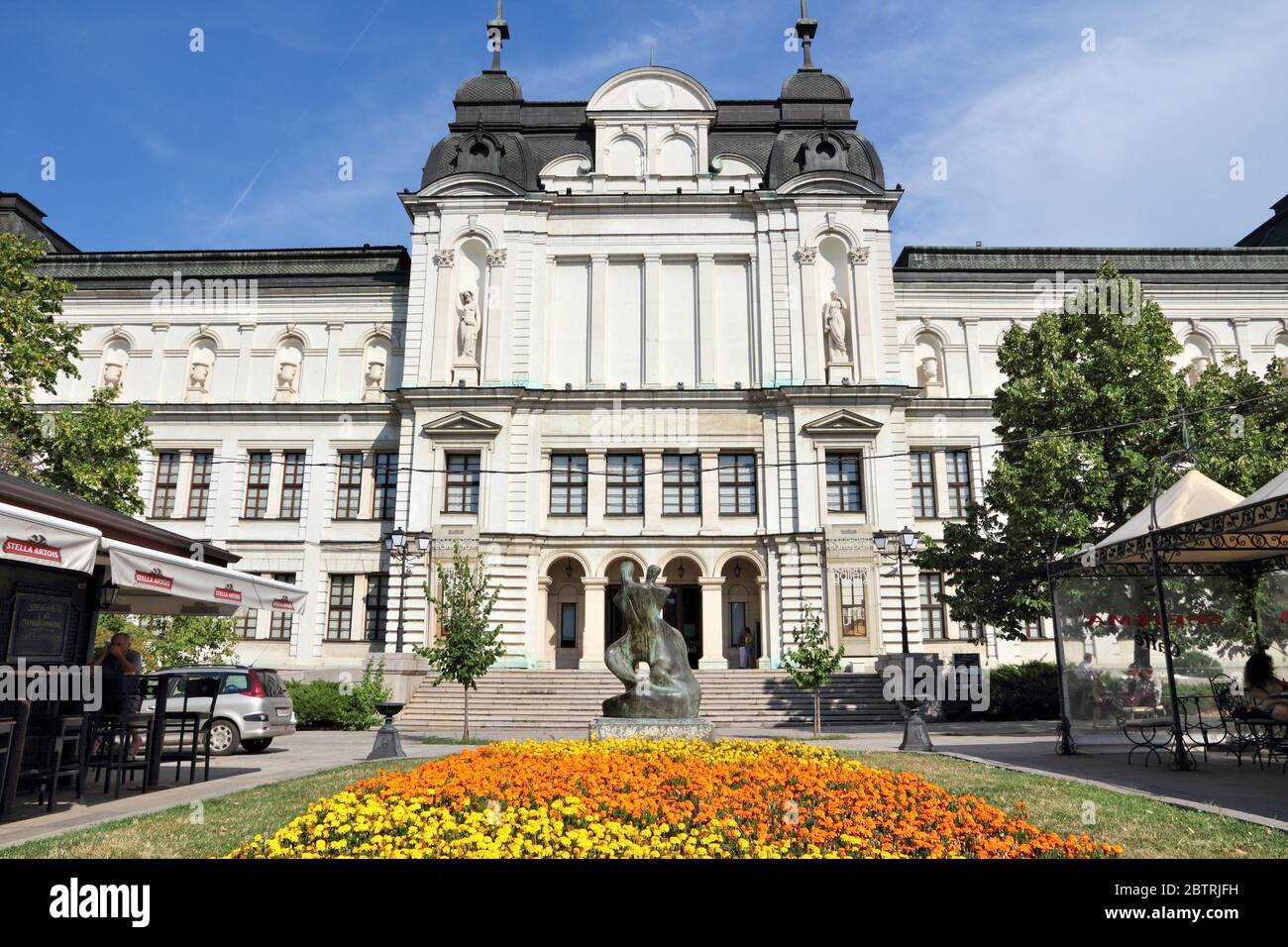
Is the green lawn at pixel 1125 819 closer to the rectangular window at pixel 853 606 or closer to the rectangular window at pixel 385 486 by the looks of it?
the rectangular window at pixel 853 606

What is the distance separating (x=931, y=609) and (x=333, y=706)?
23427 mm

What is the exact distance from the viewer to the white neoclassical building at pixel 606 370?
108ft

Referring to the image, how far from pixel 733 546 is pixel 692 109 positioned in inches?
766

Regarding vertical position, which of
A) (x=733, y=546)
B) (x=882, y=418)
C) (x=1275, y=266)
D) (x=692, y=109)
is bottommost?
(x=733, y=546)

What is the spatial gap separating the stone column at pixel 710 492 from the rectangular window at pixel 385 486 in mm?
12850

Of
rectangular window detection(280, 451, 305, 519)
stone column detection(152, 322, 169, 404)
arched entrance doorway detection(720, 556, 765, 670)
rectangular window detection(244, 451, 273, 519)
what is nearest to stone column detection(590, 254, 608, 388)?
arched entrance doorway detection(720, 556, 765, 670)

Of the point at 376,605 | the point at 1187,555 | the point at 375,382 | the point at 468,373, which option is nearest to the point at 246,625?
the point at 376,605

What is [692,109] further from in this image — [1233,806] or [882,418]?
[1233,806]

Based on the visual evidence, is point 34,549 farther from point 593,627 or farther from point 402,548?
point 593,627

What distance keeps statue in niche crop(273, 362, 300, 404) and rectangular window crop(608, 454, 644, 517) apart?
1514 centimetres

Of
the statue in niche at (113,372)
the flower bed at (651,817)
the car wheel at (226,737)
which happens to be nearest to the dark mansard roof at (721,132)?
the statue in niche at (113,372)
